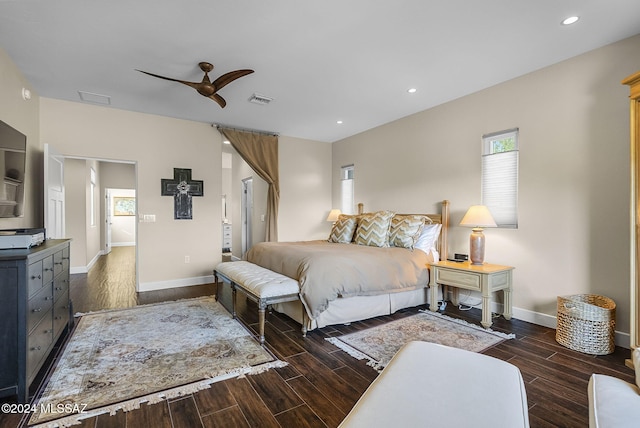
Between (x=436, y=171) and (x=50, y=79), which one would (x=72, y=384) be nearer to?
(x=50, y=79)

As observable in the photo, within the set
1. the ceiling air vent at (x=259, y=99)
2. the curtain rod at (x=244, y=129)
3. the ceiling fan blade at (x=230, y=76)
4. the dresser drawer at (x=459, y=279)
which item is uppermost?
the ceiling air vent at (x=259, y=99)

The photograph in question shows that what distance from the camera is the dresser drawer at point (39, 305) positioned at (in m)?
1.92

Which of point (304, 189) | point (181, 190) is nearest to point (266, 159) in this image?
point (304, 189)

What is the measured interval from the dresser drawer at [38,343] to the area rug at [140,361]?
16 cm

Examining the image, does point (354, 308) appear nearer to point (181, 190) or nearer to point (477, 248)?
point (477, 248)

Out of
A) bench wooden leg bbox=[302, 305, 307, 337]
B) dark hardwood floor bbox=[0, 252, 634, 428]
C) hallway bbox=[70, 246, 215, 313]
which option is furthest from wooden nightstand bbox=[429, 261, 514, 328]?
hallway bbox=[70, 246, 215, 313]

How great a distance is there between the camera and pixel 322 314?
3.06 meters

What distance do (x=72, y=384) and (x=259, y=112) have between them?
3702 mm

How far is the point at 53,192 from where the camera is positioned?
148 inches

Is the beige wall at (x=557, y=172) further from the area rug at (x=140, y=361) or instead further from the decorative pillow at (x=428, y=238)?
the area rug at (x=140, y=361)

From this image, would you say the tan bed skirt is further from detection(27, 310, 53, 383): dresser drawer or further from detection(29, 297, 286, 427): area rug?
detection(27, 310, 53, 383): dresser drawer

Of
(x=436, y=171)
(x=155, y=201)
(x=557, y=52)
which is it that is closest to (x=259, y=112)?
(x=155, y=201)

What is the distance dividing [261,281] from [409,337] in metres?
1.48

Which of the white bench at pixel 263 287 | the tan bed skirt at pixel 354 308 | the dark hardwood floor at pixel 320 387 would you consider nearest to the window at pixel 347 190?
the tan bed skirt at pixel 354 308
